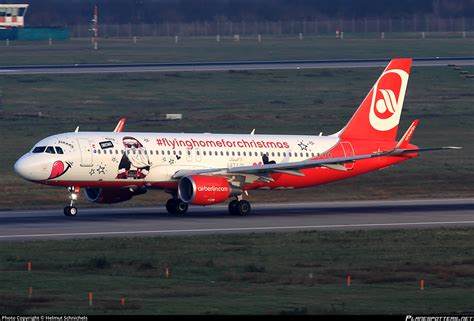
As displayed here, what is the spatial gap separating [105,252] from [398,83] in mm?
26820

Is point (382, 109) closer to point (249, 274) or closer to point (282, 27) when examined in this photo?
point (249, 274)

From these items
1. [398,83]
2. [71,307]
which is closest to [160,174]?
[398,83]

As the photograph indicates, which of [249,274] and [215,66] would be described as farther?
[215,66]

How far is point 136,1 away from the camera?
166m

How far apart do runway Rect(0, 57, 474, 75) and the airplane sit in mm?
55969

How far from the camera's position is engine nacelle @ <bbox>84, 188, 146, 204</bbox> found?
58.8 m

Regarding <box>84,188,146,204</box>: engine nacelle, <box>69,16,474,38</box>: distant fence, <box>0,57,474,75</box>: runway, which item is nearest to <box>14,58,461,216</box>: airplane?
<box>84,188,146,204</box>: engine nacelle

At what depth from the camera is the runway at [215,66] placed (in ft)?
385

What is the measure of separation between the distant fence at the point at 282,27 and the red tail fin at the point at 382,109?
335ft

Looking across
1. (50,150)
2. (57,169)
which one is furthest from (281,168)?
(50,150)

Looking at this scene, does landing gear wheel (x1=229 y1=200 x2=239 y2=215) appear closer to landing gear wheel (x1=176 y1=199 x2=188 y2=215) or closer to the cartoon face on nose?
landing gear wheel (x1=176 y1=199 x2=188 y2=215)

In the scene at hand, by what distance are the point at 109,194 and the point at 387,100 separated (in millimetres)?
16676

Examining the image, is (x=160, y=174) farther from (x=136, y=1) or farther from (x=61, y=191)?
(x=136, y=1)

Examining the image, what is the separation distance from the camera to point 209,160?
59.1 meters
